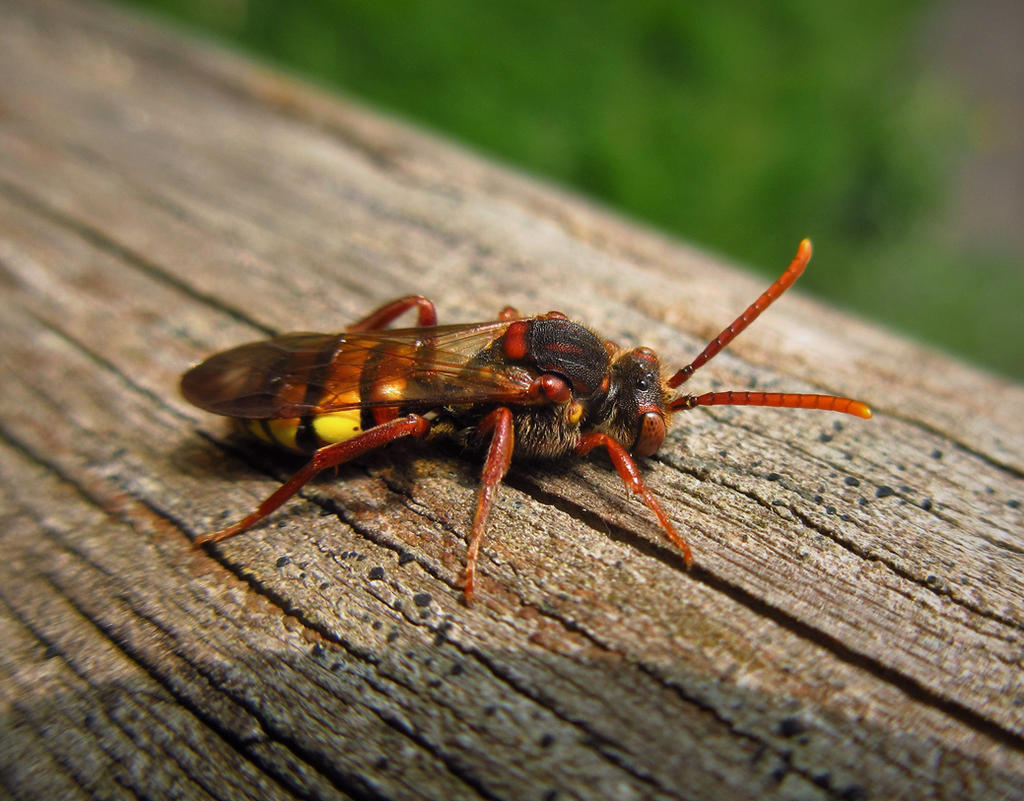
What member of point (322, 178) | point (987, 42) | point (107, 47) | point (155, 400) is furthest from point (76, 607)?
point (987, 42)

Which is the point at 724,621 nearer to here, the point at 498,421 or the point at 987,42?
the point at 498,421

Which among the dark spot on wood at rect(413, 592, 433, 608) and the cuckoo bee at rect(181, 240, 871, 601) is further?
the cuckoo bee at rect(181, 240, 871, 601)

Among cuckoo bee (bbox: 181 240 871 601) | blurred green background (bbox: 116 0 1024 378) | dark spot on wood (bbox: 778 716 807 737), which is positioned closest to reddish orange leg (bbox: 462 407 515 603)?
cuckoo bee (bbox: 181 240 871 601)

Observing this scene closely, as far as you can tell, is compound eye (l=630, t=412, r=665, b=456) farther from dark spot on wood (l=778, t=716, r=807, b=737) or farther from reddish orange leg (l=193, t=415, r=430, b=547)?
dark spot on wood (l=778, t=716, r=807, b=737)

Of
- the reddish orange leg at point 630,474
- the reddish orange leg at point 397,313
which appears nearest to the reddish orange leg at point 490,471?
the reddish orange leg at point 630,474

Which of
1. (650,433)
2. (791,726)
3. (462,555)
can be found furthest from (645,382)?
(791,726)

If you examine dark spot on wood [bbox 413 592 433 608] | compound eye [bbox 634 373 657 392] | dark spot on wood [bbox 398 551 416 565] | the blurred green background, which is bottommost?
dark spot on wood [bbox 413 592 433 608]
